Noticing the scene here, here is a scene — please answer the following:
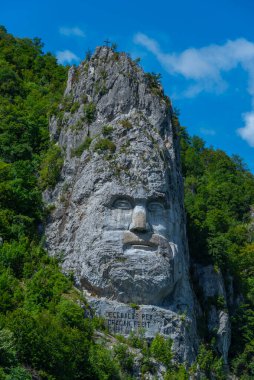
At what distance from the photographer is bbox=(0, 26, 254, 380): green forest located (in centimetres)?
2533

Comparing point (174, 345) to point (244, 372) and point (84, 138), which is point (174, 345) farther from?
point (84, 138)

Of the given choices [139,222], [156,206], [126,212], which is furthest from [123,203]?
[156,206]

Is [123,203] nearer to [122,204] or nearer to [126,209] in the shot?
[122,204]

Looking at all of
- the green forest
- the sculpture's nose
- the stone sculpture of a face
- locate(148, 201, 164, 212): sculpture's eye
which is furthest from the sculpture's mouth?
the green forest

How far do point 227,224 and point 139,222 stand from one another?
19.1m

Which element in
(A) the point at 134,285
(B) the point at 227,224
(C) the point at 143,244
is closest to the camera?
(A) the point at 134,285

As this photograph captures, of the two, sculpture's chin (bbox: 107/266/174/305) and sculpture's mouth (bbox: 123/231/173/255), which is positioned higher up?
sculpture's mouth (bbox: 123/231/173/255)

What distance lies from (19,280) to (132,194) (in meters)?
5.80

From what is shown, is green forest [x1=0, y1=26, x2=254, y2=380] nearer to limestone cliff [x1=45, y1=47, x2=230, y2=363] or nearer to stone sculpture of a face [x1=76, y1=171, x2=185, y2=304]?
limestone cliff [x1=45, y1=47, x2=230, y2=363]

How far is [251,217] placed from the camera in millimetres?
54219

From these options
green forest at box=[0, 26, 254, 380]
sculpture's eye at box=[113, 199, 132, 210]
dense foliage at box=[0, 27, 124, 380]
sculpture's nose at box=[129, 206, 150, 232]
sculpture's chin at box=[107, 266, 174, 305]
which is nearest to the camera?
dense foliage at box=[0, 27, 124, 380]

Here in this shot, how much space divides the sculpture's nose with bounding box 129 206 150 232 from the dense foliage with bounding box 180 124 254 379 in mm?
6434

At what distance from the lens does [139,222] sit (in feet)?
103

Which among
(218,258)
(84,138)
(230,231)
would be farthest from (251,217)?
(84,138)
